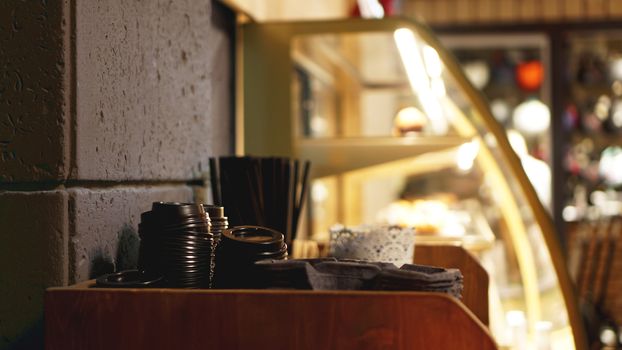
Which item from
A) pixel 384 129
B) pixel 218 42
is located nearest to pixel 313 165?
pixel 218 42

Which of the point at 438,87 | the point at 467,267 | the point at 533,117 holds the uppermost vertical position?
the point at 533,117

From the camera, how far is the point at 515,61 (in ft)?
23.8

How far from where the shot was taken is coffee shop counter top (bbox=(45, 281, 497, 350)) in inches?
34.0

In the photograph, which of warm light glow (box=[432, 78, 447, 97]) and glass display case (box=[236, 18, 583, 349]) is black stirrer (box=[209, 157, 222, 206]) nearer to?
glass display case (box=[236, 18, 583, 349])

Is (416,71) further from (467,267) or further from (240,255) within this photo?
(240,255)

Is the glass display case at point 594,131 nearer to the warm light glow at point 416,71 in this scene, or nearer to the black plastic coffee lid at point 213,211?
the warm light glow at point 416,71

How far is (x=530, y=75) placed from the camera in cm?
698

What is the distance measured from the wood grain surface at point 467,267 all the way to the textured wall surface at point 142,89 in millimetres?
508

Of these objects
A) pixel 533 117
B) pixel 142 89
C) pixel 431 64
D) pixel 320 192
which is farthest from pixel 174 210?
pixel 533 117

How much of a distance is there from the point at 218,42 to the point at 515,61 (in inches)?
227

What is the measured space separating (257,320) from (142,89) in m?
0.57

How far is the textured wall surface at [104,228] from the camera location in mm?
1091

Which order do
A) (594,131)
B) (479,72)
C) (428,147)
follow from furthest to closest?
(479,72) → (594,131) → (428,147)

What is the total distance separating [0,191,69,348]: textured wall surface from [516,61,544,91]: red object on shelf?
6430mm
